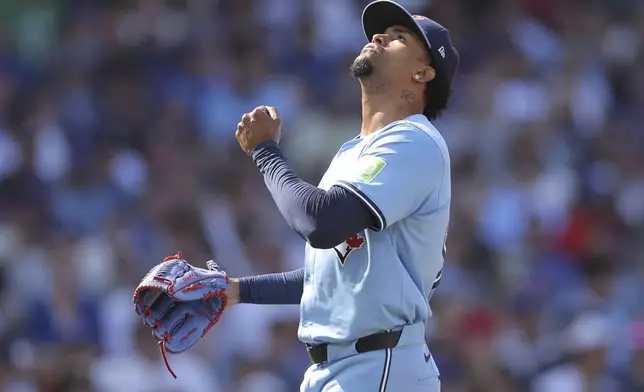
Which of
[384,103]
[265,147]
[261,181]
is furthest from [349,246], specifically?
[261,181]

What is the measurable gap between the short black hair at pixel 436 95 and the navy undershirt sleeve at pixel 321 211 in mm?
632

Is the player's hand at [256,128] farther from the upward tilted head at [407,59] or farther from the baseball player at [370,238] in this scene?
the upward tilted head at [407,59]

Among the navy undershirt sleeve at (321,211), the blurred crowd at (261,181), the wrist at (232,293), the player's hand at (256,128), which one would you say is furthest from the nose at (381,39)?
the blurred crowd at (261,181)

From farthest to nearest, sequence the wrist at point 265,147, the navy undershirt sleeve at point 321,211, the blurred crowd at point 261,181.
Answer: the blurred crowd at point 261,181
the wrist at point 265,147
the navy undershirt sleeve at point 321,211

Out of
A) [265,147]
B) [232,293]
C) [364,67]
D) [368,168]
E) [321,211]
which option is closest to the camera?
[321,211]

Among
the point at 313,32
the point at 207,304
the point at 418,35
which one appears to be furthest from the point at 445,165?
the point at 313,32

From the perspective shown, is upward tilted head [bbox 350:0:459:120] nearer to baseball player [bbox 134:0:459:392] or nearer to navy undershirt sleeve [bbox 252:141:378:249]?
baseball player [bbox 134:0:459:392]

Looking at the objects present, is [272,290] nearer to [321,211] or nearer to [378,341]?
[378,341]

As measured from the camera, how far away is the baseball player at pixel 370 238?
3.44 metres

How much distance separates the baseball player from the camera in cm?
344

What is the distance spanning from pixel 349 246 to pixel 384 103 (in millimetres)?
528

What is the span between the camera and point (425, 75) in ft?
12.6

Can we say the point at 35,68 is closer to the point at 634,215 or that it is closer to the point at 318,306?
the point at 634,215

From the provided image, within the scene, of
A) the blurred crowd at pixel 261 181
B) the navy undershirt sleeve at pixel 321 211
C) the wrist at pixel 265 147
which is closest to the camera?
the navy undershirt sleeve at pixel 321 211
